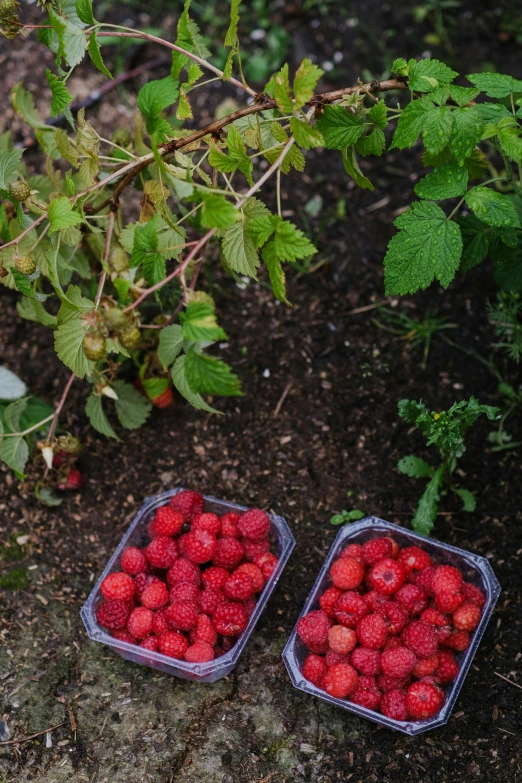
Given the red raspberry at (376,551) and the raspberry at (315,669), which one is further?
the red raspberry at (376,551)

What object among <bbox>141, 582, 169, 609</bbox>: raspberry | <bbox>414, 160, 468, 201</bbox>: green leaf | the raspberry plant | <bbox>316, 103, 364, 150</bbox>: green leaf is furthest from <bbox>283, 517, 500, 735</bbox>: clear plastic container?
<bbox>316, 103, 364, 150</bbox>: green leaf

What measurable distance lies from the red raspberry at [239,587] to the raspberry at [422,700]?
0.49 metres

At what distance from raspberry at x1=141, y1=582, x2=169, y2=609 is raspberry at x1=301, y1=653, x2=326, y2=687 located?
1.40 feet

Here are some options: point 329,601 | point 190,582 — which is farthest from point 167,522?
point 329,601

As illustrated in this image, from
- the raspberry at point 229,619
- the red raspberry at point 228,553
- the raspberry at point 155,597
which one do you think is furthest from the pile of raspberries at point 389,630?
the raspberry at point 155,597

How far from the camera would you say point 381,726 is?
212 centimetres

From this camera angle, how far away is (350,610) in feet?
6.76

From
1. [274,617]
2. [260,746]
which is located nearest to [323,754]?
[260,746]

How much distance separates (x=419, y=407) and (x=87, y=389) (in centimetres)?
127

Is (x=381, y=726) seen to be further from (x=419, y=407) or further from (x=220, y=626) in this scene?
(x=419, y=407)

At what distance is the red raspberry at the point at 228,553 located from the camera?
2.18m

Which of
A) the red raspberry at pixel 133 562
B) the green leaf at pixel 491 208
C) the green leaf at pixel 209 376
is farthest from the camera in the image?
the red raspberry at pixel 133 562

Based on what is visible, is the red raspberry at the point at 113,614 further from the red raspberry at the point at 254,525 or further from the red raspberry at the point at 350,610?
the red raspberry at the point at 350,610

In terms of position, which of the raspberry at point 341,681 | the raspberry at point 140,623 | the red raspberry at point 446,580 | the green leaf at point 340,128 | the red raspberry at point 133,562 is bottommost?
the raspberry at point 341,681
